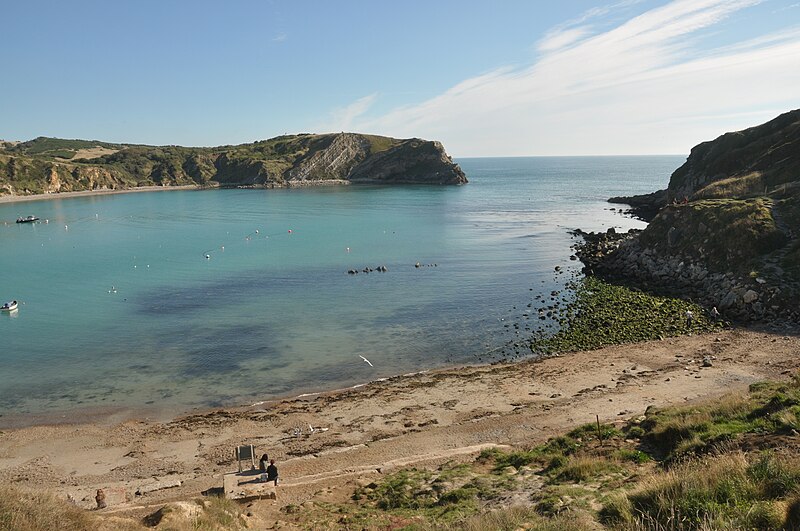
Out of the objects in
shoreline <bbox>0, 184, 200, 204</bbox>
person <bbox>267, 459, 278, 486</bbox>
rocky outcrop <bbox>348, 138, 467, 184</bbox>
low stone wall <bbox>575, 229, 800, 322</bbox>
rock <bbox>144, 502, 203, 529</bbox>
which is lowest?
person <bbox>267, 459, 278, 486</bbox>

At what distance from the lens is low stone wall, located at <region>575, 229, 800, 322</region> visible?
3431 centimetres

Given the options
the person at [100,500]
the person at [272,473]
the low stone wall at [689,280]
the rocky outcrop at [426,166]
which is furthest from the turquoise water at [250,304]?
the rocky outcrop at [426,166]

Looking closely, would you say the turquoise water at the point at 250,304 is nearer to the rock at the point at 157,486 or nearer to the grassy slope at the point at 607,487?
the rock at the point at 157,486

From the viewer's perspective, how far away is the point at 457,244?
69.8 metres

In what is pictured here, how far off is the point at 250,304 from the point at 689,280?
1468 inches

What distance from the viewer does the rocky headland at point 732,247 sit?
3584 cm

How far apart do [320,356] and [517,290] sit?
20.9 meters

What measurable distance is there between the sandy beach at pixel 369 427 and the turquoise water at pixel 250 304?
2.59 meters

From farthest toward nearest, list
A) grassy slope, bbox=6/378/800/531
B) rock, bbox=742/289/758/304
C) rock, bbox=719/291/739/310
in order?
rock, bbox=719/291/739/310
rock, bbox=742/289/758/304
grassy slope, bbox=6/378/800/531

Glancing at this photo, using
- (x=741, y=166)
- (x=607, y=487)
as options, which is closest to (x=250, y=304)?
(x=607, y=487)

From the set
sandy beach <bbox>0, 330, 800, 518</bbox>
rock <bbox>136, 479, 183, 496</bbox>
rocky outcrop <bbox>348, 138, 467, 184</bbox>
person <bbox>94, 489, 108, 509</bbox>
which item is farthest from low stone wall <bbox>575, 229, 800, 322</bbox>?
rocky outcrop <bbox>348, 138, 467, 184</bbox>

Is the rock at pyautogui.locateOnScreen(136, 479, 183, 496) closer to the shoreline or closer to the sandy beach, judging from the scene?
the sandy beach

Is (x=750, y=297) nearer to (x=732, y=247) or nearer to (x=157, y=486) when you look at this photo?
(x=732, y=247)

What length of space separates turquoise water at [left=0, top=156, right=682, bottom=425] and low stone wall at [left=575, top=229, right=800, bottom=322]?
559 cm
